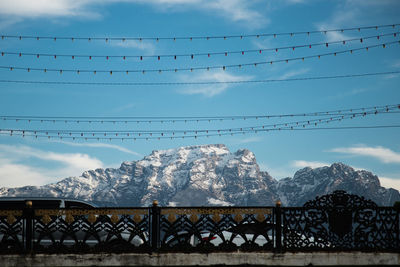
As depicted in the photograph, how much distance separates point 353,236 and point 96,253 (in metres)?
6.62

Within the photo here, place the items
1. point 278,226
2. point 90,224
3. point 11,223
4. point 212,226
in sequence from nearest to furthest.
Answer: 1. point 278,226
2. point 212,226
3. point 90,224
4. point 11,223

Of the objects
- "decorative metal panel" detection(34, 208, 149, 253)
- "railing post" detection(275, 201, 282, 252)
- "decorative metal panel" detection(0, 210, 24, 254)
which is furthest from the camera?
"decorative metal panel" detection(0, 210, 24, 254)

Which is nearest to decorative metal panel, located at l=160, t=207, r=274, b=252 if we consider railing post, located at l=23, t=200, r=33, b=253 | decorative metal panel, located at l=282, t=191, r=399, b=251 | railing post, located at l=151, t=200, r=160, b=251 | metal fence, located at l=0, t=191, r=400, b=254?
metal fence, located at l=0, t=191, r=400, b=254

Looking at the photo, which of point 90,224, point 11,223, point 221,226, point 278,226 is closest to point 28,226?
point 11,223

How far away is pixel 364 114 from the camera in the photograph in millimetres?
27781

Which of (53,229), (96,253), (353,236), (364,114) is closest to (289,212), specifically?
(353,236)

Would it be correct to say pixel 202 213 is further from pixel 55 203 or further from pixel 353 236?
pixel 55 203

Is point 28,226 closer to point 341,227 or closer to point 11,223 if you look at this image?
point 11,223

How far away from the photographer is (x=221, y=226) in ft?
44.3

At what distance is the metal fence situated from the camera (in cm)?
1343

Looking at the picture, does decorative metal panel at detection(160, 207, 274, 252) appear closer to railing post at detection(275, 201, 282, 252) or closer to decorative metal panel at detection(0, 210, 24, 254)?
railing post at detection(275, 201, 282, 252)

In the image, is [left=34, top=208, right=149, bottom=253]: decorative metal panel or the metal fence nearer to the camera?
the metal fence

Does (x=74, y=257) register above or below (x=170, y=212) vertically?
below

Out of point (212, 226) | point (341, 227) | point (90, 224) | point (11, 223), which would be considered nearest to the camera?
point (212, 226)
